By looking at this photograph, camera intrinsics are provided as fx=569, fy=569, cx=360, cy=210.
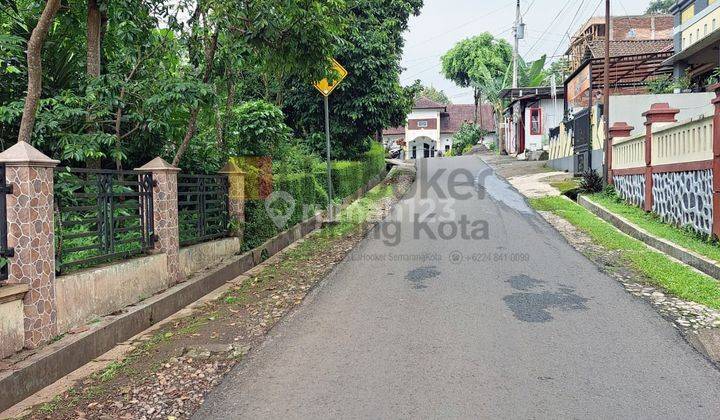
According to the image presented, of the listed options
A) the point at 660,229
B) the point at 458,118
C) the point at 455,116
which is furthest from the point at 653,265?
the point at 455,116

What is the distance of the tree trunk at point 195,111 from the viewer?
815cm

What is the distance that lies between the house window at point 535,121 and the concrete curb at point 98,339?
33.0 m

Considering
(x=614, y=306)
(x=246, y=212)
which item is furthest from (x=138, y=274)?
(x=614, y=306)

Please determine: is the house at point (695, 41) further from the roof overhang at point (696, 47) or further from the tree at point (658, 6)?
the tree at point (658, 6)

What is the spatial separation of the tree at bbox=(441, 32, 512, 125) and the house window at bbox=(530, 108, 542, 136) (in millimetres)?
12448

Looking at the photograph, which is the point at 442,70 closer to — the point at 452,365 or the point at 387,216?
the point at 387,216

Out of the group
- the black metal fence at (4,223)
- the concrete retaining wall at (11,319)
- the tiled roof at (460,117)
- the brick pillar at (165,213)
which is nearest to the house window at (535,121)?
the tiled roof at (460,117)

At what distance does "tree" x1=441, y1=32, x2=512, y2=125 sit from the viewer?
171 feet

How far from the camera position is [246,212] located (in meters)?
10.2

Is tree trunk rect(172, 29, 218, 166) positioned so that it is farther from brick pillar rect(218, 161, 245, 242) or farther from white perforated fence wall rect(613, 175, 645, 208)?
white perforated fence wall rect(613, 175, 645, 208)

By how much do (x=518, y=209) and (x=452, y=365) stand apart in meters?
11.6

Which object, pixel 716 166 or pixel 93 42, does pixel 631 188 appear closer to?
pixel 716 166

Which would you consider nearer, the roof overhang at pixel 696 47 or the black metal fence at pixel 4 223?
the black metal fence at pixel 4 223

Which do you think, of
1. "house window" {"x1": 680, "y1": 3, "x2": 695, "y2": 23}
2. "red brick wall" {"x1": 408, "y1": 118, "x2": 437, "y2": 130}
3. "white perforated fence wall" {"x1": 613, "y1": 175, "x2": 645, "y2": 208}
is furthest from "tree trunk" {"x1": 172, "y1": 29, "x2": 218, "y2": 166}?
"red brick wall" {"x1": 408, "y1": 118, "x2": 437, "y2": 130}
